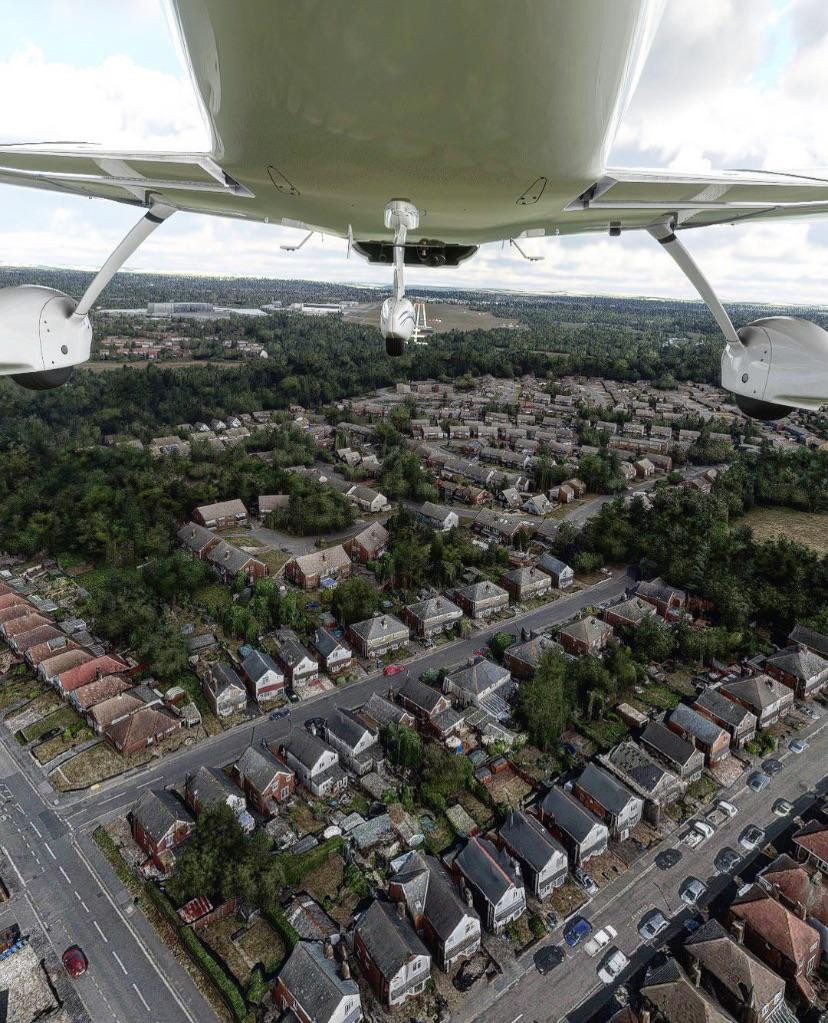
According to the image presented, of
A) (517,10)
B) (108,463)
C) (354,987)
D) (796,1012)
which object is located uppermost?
(517,10)

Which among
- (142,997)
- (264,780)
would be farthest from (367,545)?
(142,997)

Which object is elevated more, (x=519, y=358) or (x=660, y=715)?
(x=519, y=358)

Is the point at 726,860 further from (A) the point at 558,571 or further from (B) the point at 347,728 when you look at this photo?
(A) the point at 558,571

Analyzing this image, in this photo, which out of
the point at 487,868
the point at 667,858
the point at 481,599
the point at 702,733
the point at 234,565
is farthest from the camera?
the point at 234,565

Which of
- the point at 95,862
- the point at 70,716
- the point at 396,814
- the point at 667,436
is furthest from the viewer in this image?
the point at 667,436

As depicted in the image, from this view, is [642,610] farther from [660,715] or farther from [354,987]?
[354,987]

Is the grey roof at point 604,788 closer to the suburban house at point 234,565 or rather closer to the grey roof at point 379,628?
the grey roof at point 379,628

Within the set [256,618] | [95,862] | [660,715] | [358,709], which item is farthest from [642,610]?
[95,862]
